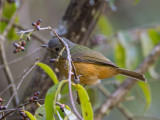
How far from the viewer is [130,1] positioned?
8594 mm

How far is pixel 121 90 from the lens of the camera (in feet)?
15.0

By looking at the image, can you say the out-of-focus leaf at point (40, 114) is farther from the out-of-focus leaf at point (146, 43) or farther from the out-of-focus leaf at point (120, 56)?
the out-of-focus leaf at point (146, 43)

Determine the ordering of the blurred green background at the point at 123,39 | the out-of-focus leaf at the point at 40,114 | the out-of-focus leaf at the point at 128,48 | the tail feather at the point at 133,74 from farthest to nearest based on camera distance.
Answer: the blurred green background at the point at 123,39 < the out-of-focus leaf at the point at 128,48 < the tail feather at the point at 133,74 < the out-of-focus leaf at the point at 40,114

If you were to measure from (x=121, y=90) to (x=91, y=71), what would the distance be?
4.02 feet

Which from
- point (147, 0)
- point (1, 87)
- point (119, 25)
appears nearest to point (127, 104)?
point (119, 25)

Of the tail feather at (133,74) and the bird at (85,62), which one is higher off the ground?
the bird at (85,62)

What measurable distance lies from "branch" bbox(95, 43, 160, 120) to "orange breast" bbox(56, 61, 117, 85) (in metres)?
0.81

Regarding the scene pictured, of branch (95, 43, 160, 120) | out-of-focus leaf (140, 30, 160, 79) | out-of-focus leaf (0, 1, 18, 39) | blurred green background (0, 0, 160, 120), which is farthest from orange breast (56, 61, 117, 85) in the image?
out-of-focus leaf (0, 1, 18, 39)

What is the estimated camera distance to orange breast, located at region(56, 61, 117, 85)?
11.2 feet

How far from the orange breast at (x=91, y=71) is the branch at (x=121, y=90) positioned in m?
0.81

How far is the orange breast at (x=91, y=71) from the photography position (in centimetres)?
341

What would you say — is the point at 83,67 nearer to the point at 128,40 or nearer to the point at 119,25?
the point at 128,40

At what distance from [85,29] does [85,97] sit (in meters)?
2.41

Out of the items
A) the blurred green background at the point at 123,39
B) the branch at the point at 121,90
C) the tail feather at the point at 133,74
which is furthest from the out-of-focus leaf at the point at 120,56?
the tail feather at the point at 133,74
